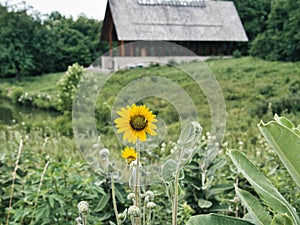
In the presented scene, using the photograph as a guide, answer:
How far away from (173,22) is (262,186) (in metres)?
18.8

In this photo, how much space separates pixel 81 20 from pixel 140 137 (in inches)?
903

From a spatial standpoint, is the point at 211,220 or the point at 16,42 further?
the point at 16,42

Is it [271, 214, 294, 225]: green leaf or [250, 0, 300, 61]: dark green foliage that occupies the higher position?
[250, 0, 300, 61]: dark green foliage

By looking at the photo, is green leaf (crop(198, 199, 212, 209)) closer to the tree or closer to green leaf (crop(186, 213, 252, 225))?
green leaf (crop(186, 213, 252, 225))

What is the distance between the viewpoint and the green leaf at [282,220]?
0.66m

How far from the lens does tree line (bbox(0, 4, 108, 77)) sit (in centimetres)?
2117

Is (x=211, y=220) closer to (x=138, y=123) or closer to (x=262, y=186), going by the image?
(x=262, y=186)

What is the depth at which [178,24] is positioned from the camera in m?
→ 19.2

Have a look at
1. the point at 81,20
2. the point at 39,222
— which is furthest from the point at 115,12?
the point at 39,222

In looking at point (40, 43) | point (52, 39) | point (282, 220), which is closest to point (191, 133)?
point (282, 220)

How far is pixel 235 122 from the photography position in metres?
7.20

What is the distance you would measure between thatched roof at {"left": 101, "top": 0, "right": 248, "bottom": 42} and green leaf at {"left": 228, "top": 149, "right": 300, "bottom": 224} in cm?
1653

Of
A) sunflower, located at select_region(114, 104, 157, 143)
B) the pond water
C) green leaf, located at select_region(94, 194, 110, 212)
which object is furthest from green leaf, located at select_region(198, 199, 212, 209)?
the pond water

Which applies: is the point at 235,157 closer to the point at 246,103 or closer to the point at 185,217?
the point at 185,217
